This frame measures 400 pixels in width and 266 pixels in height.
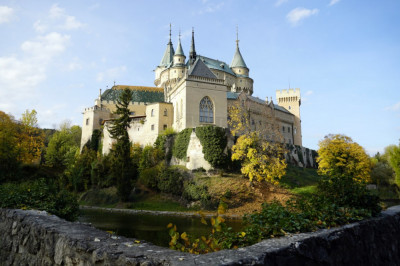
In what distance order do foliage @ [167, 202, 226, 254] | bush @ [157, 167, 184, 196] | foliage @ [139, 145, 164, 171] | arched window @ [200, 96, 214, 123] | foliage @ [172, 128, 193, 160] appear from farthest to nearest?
arched window @ [200, 96, 214, 123] < foliage @ [139, 145, 164, 171] < foliage @ [172, 128, 193, 160] < bush @ [157, 167, 184, 196] < foliage @ [167, 202, 226, 254]

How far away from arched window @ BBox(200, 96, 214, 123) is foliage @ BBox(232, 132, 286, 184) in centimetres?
814

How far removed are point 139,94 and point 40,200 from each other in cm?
4759

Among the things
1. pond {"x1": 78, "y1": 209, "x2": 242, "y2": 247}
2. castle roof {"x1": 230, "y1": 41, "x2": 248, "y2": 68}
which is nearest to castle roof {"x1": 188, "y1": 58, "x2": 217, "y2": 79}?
pond {"x1": 78, "y1": 209, "x2": 242, "y2": 247}

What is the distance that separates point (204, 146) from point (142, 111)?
22.9 metres

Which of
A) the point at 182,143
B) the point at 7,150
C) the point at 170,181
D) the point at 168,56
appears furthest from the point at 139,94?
the point at 170,181

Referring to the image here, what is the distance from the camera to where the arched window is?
120 feet

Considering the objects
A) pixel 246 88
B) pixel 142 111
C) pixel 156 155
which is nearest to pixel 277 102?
pixel 246 88

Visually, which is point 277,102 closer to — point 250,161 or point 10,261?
point 250,161

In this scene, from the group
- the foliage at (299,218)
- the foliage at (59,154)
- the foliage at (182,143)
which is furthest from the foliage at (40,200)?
the foliage at (59,154)

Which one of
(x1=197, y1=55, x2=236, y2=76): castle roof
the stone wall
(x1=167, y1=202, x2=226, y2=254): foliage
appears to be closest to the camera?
the stone wall

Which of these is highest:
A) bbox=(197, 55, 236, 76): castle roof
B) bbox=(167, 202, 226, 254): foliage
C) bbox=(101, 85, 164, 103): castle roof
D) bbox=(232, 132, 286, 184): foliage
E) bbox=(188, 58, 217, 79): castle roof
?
bbox=(197, 55, 236, 76): castle roof

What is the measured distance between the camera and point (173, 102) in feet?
135

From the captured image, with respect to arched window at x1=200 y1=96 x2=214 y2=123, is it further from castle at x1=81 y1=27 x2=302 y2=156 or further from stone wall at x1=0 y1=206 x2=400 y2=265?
stone wall at x1=0 y1=206 x2=400 y2=265

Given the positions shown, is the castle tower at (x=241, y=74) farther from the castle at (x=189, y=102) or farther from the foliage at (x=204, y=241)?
the foliage at (x=204, y=241)
